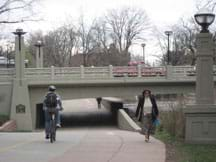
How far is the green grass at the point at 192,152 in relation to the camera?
1090 cm

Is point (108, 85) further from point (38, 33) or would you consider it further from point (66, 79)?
point (38, 33)

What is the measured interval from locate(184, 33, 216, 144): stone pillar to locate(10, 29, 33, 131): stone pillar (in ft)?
76.0

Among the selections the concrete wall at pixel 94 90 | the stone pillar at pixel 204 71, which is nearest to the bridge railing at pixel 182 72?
the concrete wall at pixel 94 90

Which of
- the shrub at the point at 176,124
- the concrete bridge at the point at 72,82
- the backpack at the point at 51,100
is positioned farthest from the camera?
the concrete bridge at the point at 72,82

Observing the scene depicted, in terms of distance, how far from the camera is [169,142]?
14.5 metres

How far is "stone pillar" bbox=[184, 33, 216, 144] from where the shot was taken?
13.8m

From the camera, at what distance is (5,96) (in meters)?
37.3

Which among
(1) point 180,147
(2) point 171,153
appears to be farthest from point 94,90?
(2) point 171,153

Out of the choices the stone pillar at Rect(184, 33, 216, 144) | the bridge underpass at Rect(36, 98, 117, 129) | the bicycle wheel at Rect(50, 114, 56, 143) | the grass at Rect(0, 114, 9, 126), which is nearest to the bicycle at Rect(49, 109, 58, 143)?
the bicycle wheel at Rect(50, 114, 56, 143)

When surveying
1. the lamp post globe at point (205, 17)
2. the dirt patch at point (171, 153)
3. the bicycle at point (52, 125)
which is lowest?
the dirt patch at point (171, 153)

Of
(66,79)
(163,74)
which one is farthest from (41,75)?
(163,74)

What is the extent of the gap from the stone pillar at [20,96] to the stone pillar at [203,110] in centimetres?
2316

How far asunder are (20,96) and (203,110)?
25384mm

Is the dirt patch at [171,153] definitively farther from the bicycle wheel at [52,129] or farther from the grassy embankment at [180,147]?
the bicycle wheel at [52,129]
